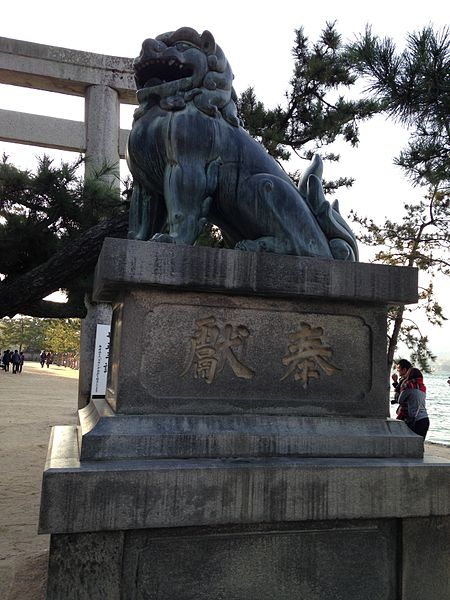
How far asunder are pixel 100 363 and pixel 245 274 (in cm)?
688

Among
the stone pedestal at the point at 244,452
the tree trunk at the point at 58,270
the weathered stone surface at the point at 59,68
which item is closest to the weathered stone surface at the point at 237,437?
the stone pedestal at the point at 244,452

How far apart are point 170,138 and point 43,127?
31.7 feet

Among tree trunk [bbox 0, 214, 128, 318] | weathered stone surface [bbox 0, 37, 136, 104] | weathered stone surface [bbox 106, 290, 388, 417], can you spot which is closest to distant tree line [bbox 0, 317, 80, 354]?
weathered stone surface [bbox 0, 37, 136, 104]

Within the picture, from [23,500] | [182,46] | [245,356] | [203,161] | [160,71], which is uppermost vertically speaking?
[182,46]

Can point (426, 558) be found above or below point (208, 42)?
below

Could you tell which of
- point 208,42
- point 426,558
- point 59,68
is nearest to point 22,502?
point 426,558

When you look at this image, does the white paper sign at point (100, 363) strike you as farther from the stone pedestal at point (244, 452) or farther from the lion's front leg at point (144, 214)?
the stone pedestal at point (244, 452)

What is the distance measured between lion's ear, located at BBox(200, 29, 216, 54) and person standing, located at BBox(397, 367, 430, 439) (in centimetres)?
482

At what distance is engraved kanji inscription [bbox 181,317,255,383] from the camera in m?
2.32

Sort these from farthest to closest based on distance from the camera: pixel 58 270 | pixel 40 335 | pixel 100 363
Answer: pixel 40 335
pixel 100 363
pixel 58 270

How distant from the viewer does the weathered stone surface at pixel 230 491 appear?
184 centimetres

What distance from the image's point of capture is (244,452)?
218cm

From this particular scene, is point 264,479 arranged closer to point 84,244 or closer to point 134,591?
point 134,591

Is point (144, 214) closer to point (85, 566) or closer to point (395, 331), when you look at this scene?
point (85, 566)
